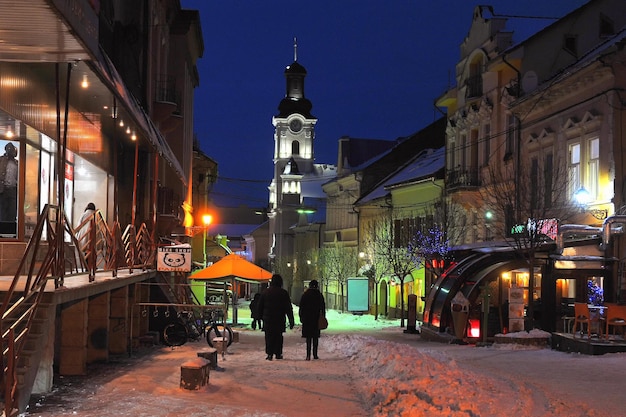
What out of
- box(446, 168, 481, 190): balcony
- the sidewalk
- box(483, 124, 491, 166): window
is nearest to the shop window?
the sidewalk

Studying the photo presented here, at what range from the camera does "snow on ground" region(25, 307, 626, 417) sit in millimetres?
10781

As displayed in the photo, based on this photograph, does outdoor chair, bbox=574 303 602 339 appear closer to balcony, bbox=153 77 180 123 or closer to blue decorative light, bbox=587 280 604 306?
blue decorative light, bbox=587 280 604 306

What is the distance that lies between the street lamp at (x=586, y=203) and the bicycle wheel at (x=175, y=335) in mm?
12234

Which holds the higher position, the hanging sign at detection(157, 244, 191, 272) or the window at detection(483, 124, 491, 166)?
the window at detection(483, 124, 491, 166)

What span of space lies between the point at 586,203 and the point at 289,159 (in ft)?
242

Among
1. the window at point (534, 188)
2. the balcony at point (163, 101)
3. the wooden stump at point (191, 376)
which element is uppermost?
the balcony at point (163, 101)

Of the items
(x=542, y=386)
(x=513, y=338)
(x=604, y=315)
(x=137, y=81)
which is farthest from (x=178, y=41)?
(x=542, y=386)

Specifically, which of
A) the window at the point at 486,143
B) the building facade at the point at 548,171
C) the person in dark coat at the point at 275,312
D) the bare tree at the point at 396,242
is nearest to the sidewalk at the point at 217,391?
the person in dark coat at the point at 275,312

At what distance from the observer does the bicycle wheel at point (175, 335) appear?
21.3 m

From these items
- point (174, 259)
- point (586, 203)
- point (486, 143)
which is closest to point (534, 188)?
point (586, 203)

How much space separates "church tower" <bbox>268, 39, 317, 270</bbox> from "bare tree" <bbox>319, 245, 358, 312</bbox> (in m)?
24.7

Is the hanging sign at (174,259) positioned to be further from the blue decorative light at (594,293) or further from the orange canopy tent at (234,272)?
the blue decorative light at (594,293)

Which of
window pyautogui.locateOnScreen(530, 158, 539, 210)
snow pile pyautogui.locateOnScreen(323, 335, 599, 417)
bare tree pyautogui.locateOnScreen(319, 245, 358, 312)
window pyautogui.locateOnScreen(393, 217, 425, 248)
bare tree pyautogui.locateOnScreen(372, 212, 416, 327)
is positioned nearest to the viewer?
snow pile pyautogui.locateOnScreen(323, 335, 599, 417)

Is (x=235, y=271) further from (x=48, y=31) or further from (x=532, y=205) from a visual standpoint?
(x=48, y=31)
